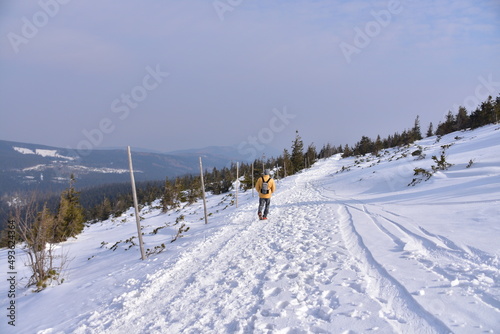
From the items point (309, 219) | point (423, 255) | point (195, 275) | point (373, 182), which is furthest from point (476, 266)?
point (373, 182)

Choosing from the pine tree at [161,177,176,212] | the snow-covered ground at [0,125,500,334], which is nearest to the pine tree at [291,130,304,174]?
the pine tree at [161,177,176,212]

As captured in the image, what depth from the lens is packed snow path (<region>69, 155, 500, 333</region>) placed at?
288 cm

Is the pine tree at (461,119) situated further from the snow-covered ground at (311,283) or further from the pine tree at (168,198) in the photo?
the pine tree at (168,198)

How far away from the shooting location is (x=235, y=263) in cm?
546

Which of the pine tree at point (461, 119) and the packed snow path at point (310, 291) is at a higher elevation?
the pine tree at point (461, 119)

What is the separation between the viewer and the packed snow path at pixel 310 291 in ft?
9.46

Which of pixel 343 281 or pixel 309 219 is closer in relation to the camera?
pixel 343 281

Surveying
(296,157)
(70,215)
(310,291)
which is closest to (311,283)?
(310,291)

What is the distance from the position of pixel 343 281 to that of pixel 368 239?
247cm

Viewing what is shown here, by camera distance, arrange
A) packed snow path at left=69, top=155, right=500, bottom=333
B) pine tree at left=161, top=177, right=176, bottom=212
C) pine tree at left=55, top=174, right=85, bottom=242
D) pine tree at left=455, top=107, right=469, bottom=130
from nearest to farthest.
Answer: packed snow path at left=69, top=155, right=500, bottom=333 < pine tree at left=55, top=174, right=85, bottom=242 < pine tree at left=161, top=177, right=176, bottom=212 < pine tree at left=455, top=107, right=469, bottom=130

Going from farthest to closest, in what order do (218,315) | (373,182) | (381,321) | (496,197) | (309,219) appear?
→ (373,182) < (309,219) < (496,197) < (218,315) < (381,321)

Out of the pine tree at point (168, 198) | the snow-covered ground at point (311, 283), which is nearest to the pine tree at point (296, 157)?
the pine tree at point (168, 198)

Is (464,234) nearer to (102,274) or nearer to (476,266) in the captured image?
(476,266)

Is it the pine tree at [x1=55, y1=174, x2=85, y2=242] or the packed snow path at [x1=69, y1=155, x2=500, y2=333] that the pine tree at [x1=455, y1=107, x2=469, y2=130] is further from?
the pine tree at [x1=55, y1=174, x2=85, y2=242]
